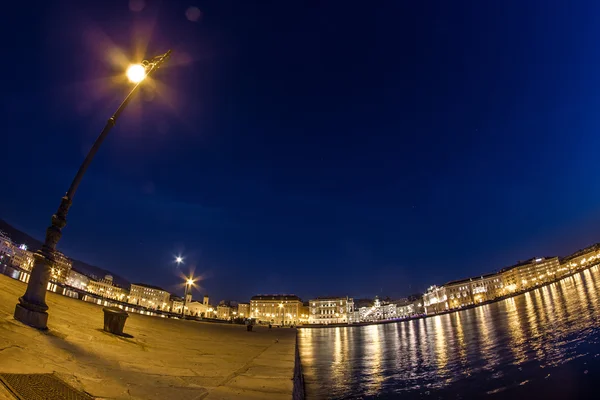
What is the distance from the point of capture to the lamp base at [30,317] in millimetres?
5602

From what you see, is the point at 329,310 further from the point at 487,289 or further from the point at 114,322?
the point at 114,322

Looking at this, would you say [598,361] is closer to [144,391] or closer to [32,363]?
[144,391]

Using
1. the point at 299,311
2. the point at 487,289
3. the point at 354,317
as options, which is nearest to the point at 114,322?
the point at 299,311

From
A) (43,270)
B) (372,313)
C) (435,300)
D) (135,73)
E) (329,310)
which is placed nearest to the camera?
(43,270)

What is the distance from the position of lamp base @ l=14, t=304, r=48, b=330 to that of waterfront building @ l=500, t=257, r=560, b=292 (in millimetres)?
192030

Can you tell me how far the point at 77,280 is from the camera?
141875 mm

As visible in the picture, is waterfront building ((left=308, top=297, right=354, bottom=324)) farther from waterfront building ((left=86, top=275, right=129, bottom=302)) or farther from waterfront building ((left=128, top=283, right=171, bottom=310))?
waterfront building ((left=86, top=275, right=129, bottom=302))

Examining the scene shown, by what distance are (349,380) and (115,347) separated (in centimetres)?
1111

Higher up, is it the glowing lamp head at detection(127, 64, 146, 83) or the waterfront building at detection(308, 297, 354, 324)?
the glowing lamp head at detection(127, 64, 146, 83)

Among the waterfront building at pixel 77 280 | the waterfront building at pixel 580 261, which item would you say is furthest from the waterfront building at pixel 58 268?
the waterfront building at pixel 580 261

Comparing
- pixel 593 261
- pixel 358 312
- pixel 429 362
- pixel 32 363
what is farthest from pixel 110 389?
pixel 593 261

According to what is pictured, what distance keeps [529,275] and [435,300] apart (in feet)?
163

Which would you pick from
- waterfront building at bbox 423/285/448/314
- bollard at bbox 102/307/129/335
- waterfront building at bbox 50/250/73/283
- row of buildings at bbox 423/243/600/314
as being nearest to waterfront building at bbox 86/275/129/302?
waterfront building at bbox 50/250/73/283

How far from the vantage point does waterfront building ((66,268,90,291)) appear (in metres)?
133
